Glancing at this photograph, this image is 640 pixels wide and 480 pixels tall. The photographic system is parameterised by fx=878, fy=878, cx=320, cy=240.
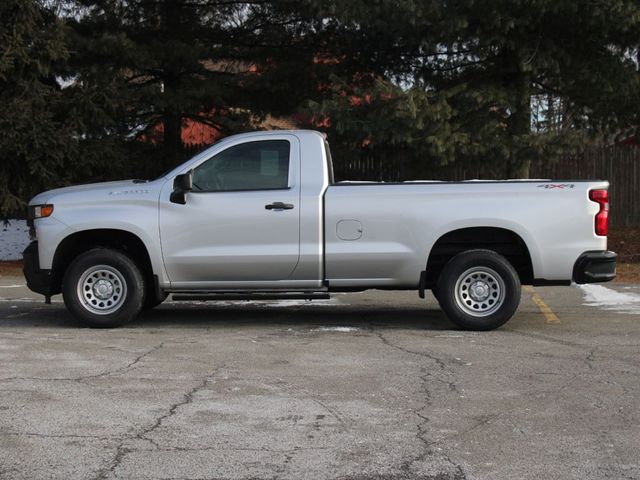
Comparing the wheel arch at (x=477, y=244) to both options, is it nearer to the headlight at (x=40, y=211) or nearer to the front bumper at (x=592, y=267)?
the front bumper at (x=592, y=267)

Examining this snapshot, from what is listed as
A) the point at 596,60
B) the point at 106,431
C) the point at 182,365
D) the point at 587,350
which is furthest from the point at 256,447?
the point at 596,60

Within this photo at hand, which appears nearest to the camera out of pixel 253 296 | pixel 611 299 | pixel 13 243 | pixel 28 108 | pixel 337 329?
pixel 253 296

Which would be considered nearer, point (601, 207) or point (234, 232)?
point (601, 207)

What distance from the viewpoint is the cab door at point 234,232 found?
899cm

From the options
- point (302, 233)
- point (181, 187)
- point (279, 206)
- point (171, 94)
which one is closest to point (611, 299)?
point (302, 233)

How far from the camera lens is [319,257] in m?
8.99

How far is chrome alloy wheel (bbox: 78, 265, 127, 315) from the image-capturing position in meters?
9.16

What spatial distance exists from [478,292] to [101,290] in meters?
3.93

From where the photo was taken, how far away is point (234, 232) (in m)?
9.02

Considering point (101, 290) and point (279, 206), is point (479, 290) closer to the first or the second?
point (279, 206)

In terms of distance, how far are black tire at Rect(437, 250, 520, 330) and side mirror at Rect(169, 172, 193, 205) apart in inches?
108

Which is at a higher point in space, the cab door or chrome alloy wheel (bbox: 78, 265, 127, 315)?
the cab door

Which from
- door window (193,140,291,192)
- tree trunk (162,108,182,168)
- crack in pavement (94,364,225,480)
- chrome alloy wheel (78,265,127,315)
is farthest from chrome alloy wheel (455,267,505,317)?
tree trunk (162,108,182,168)

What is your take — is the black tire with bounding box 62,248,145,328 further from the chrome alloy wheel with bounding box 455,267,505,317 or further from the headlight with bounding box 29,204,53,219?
the chrome alloy wheel with bounding box 455,267,505,317
